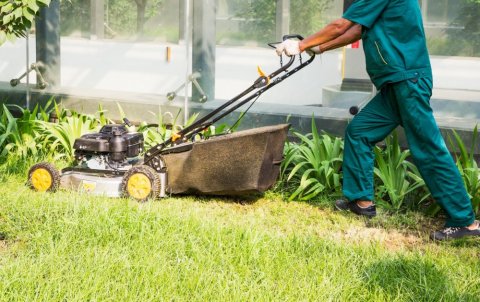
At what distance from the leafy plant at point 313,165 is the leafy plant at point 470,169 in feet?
2.77

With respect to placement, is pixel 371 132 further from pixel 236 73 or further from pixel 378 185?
pixel 236 73

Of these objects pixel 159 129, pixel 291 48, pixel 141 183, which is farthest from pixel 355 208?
pixel 159 129

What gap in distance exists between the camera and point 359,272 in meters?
4.34

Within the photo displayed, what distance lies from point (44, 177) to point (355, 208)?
2218 millimetres

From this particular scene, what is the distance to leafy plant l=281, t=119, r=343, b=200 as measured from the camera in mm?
6184

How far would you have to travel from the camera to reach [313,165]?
20.7 ft

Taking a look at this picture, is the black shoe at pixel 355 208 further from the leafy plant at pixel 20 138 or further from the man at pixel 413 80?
the leafy plant at pixel 20 138

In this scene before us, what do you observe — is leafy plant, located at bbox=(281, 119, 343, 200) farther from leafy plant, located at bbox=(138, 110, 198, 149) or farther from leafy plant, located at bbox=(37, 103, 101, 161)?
leafy plant, located at bbox=(37, 103, 101, 161)

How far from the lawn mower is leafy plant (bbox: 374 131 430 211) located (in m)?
0.72

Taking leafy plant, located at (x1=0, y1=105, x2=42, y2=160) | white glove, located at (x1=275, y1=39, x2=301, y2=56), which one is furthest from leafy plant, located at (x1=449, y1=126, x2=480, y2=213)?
leafy plant, located at (x1=0, y1=105, x2=42, y2=160)

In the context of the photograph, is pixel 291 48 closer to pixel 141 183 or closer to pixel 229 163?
pixel 229 163

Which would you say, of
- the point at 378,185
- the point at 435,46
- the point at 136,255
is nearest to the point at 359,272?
A: the point at 136,255

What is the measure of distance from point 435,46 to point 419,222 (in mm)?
1581

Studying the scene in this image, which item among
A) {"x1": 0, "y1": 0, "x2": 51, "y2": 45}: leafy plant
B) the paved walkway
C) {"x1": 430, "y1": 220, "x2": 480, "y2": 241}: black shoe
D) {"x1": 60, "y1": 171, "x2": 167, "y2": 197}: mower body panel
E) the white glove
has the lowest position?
{"x1": 430, "y1": 220, "x2": 480, "y2": 241}: black shoe
